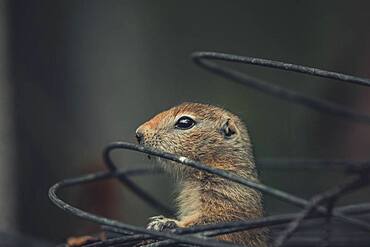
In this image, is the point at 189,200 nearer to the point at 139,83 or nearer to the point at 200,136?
the point at 200,136

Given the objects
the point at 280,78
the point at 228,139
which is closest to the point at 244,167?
the point at 228,139

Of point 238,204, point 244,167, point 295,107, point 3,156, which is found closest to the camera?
point 238,204

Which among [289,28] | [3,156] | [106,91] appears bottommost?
[3,156]

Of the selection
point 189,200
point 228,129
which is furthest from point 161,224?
point 228,129

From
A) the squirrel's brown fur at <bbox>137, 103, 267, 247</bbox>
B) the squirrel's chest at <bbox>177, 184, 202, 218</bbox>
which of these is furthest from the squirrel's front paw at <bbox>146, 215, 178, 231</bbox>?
the squirrel's chest at <bbox>177, 184, 202, 218</bbox>

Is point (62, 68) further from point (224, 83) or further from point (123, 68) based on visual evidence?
point (224, 83)

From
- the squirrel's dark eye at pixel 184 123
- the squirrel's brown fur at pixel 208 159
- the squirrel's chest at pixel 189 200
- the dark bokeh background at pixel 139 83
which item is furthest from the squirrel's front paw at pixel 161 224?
the dark bokeh background at pixel 139 83

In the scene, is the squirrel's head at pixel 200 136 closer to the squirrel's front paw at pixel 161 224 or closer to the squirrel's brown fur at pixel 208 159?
the squirrel's brown fur at pixel 208 159
